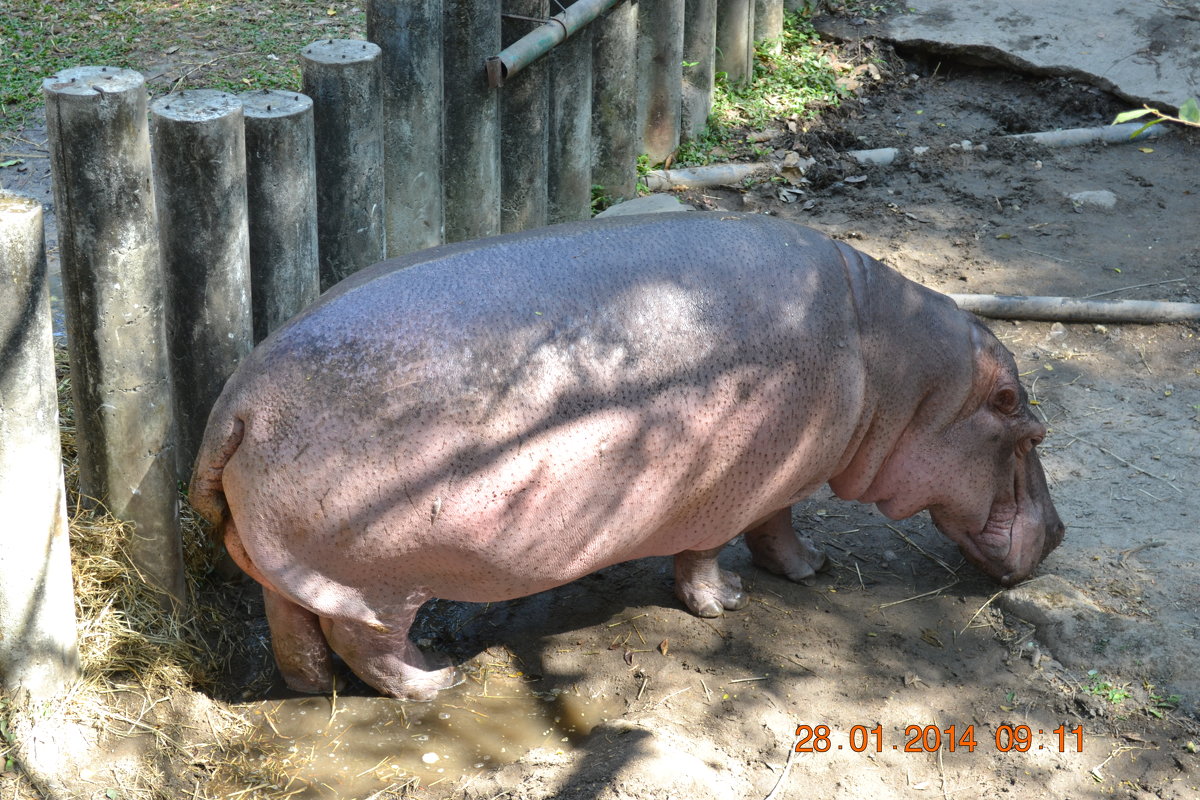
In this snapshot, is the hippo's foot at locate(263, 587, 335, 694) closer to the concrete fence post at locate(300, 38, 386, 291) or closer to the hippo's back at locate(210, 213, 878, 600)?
the hippo's back at locate(210, 213, 878, 600)

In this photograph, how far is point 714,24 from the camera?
744 cm

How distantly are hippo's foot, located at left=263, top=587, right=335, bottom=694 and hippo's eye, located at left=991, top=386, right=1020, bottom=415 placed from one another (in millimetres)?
2322

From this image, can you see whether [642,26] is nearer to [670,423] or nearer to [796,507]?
[796,507]

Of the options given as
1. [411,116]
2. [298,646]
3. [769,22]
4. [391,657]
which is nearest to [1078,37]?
[769,22]

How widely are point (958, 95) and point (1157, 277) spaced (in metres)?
2.49

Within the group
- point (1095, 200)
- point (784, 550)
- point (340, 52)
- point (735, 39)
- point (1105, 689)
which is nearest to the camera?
point (1105, 689)

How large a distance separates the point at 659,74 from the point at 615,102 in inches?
23.4

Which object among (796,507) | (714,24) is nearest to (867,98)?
(714,24)

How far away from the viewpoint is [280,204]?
13.1 feet

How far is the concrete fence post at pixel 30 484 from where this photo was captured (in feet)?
10.5

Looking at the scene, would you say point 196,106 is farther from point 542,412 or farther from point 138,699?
point 138,699

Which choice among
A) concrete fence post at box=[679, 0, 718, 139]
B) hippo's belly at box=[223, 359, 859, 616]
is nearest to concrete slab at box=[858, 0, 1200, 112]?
concrete fence post at box=[679, 0, 718, 139]

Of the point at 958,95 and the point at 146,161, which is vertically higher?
the point at 146,161
